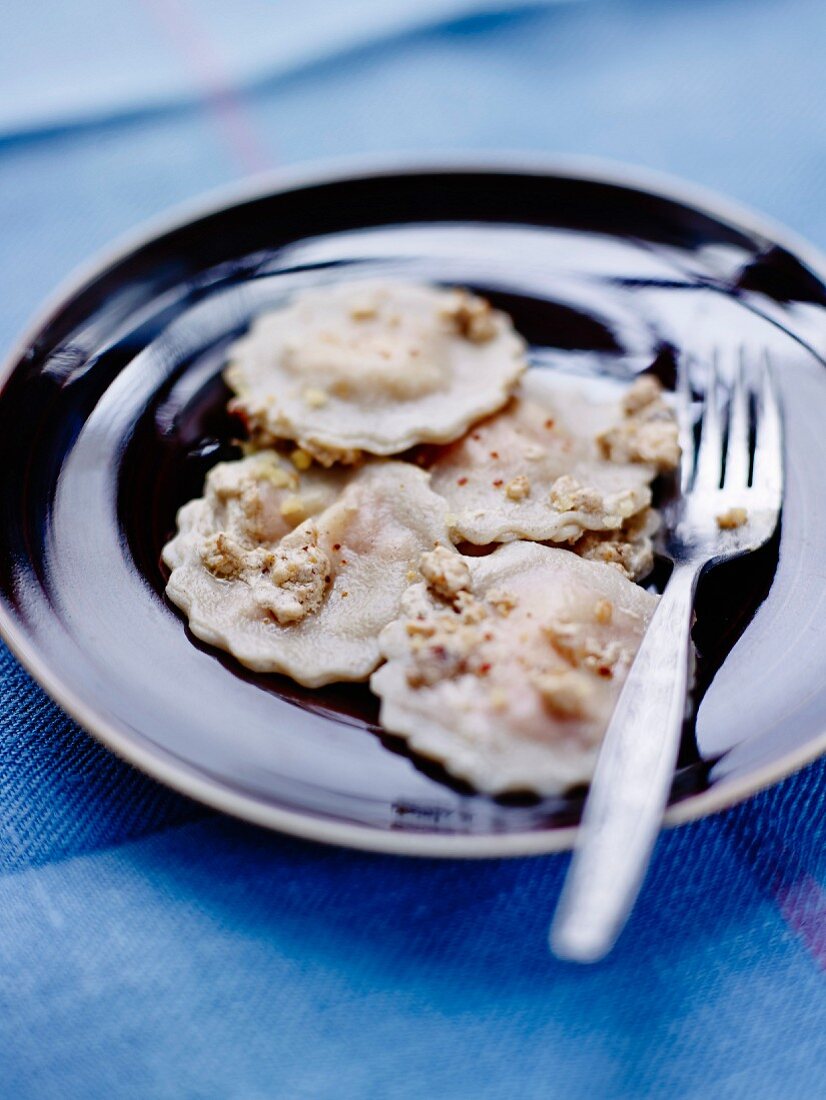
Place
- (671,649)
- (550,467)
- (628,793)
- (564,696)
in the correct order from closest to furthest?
1. (628,793)
2. (564,696)
3. (671,649)
4. (550,467)

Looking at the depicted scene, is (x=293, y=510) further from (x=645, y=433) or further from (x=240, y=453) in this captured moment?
(x=645, y=433)

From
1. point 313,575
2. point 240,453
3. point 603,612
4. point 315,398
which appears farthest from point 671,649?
point 240,453

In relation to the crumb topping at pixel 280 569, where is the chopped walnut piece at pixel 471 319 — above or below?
above

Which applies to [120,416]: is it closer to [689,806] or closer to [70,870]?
[70,870]

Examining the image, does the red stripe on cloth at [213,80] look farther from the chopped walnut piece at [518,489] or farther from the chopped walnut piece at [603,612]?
the chopped walnut piece at [603,612]

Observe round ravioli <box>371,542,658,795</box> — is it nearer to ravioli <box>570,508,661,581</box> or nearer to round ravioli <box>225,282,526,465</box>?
ravioli <box>570,508,661,581</box>

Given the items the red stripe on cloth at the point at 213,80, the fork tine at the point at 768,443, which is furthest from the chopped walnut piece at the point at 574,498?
the red stripe on cloth at the point at 213,80

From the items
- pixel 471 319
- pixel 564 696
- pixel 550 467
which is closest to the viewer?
pixel 564 696
